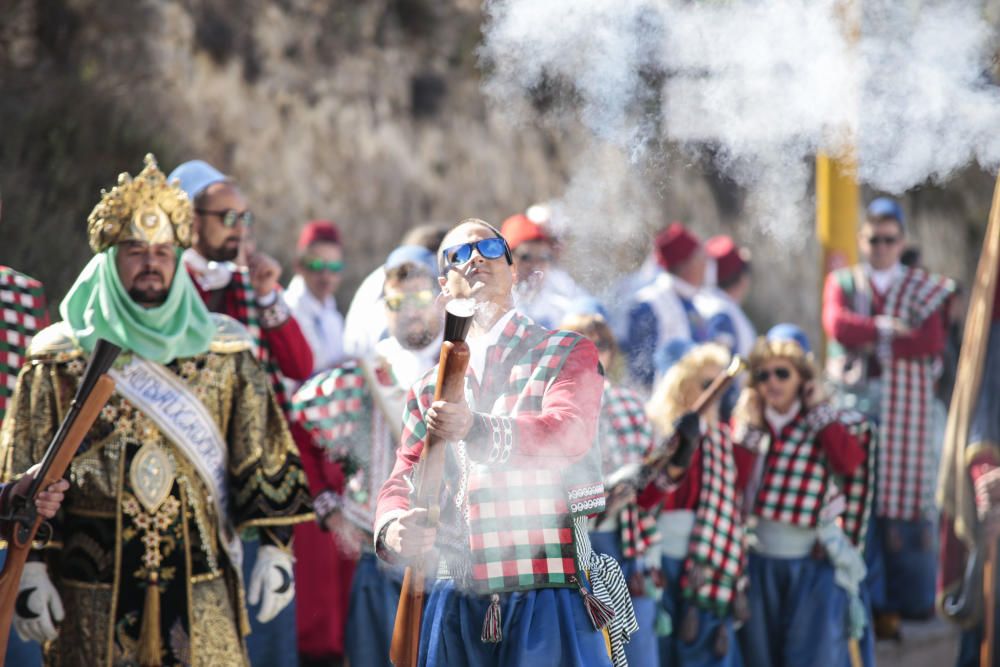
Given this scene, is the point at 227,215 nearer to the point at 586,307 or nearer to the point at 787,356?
the point at 586,307

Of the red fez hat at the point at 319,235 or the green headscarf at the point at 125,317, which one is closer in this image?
the green headscarf at the point at 125,317

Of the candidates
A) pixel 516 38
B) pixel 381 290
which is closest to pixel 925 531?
pixel 381 290

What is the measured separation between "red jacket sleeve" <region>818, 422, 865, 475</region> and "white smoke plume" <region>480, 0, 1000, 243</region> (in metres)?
1.75

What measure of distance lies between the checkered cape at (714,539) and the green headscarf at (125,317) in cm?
253

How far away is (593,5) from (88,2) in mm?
5661

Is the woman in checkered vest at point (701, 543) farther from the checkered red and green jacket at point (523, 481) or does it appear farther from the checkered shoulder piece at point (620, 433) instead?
the checkered red and green jacket at point (523, 481)

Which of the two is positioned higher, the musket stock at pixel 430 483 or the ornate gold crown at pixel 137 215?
the ornate gold crown at pixel 137 215

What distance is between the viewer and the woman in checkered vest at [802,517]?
6.59 meters

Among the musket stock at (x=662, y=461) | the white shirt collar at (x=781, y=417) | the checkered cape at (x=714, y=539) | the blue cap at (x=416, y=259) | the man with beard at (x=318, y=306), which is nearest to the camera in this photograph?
the musket stock at (x=662, y=461)

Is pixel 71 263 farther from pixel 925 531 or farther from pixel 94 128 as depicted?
pixel 925 531

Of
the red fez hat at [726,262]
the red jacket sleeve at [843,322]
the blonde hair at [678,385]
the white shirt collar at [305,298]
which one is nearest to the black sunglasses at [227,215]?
the white shirt collar at [305,298]

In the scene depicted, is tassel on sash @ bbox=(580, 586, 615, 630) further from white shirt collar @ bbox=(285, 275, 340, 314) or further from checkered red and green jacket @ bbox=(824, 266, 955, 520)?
checkered red and green jacket @ bbox=(824, 266, 955, 520)

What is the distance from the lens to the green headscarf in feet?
15.3

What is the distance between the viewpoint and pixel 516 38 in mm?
4867
